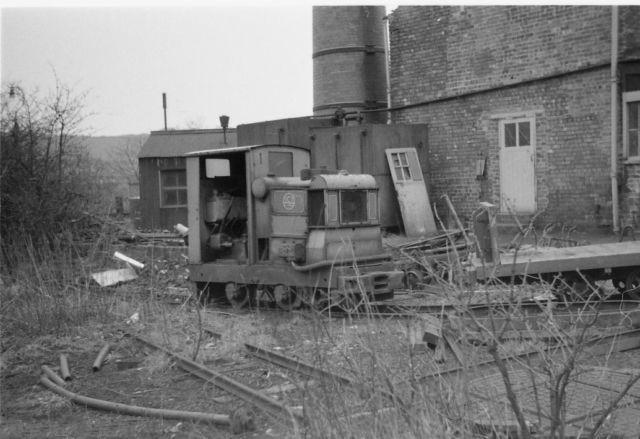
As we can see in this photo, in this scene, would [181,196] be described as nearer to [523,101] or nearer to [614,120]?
[523,101]

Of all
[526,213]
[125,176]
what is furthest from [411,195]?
[125,176]

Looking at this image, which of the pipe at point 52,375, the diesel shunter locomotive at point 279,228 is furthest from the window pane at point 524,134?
the pipe at point 52,375

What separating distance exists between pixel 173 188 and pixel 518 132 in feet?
45.5

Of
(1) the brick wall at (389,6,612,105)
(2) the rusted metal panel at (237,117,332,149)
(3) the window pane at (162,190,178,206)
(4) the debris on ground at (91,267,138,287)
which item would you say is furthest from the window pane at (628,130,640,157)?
(3) the window pane at (162,190,178,206)

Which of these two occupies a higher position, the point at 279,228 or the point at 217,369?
the point at 279,228

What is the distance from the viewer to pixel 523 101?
1653cm

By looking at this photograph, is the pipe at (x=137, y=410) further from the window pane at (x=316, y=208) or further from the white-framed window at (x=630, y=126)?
the white-framed window at (x=630, y=126)

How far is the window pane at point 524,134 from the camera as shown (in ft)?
54.2

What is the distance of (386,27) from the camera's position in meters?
19.5

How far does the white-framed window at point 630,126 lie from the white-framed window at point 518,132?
2066 millimetres

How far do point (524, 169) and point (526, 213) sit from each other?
3.23ft

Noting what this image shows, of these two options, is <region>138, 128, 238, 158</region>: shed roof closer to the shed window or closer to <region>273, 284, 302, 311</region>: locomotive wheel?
the shed window

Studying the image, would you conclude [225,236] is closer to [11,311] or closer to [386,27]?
[11,311]

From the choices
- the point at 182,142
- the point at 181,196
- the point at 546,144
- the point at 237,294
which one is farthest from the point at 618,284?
the point at 182,142
